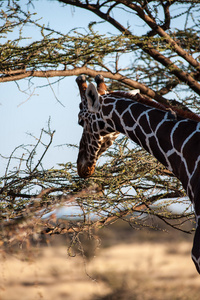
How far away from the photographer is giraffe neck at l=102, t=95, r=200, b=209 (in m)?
2.09

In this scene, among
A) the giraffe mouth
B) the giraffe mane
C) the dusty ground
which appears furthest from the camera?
the dusty ground

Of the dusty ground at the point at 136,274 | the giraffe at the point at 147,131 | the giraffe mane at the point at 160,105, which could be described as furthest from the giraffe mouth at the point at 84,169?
the dusty ground at the point at 136,274

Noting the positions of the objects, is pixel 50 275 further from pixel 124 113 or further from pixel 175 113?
pixel 175 113

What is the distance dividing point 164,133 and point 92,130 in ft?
2.27

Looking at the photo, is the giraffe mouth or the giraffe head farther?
the giraffe mouth

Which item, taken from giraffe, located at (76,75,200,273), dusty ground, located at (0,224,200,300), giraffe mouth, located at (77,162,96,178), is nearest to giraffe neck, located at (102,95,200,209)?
giraffe, located at (76,75,200,273)

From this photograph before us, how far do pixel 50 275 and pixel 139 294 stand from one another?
1.97 metres

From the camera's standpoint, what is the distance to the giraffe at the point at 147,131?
2.09 metres

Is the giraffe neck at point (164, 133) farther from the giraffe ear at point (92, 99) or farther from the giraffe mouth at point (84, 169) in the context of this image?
the giraffe mouth at point (84, 169)

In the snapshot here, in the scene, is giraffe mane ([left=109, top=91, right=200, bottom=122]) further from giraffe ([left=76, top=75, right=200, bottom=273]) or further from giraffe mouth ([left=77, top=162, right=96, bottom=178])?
giraffe mouth ([left=77, top=162, right=96, bottom=178])

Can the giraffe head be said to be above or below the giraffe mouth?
above

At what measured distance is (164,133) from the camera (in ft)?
7.42

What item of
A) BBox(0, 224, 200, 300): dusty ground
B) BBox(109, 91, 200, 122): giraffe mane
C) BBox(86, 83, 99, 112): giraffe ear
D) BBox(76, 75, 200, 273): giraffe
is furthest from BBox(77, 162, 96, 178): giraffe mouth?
BBox(0, 224, 200, 300): dusty ground

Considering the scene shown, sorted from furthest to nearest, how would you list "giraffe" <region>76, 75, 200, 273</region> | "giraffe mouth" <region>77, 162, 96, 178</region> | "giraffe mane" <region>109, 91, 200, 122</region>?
"giraffe mouth" <region>77, 162, 96, 178</region>
"giraffe mane" <region>109, 91, 200, 122</region>
"giraffe" <region>76, 75, 200, 273</region>
